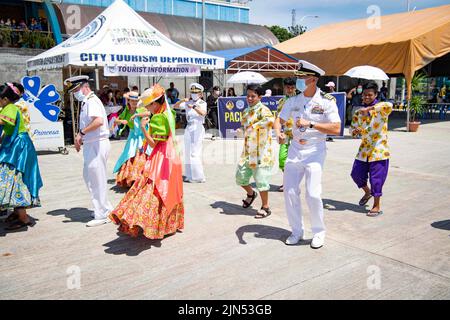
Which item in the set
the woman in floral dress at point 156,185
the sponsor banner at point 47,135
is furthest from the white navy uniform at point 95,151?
the sponsor banner at point 47,135

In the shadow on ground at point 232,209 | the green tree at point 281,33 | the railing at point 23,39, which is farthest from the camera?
the green tree at point 281,33

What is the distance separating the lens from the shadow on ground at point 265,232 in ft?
15.3

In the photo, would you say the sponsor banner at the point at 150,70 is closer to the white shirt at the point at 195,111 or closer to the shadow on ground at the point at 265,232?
the white shirt at the point at 195,111

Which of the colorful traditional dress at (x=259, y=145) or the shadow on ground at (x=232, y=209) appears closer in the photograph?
the colorful traditional dress at (x=259, y=145)

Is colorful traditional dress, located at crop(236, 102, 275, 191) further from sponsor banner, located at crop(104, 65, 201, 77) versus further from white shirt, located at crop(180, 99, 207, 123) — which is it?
sponsor banner, located at crop(104, 65, 201, 77)

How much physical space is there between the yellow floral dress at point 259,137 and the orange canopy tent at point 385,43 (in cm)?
1175

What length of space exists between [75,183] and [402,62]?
13.4 metres

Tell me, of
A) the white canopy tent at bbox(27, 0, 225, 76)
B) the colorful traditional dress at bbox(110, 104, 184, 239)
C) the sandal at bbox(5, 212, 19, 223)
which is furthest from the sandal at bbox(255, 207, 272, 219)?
the white canopy tent at bbox(27, 0, 225, 76)

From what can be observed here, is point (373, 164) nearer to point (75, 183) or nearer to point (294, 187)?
point (294, 187)

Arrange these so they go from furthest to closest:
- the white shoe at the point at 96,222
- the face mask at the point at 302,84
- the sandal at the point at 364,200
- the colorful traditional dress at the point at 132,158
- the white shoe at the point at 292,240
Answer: the colorful traditional dress at the point at 132,158, the sandal at the point at 364,200, the white shoe at the point at 96,222, the white shoe at the point at 292,240, the face mask at the point at 302,84

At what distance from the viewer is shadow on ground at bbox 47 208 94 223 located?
18.0 ft

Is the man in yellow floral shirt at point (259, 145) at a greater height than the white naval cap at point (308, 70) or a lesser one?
lesser

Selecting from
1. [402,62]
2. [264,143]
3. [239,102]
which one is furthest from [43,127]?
[402,62]

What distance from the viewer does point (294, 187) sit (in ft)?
14.3
